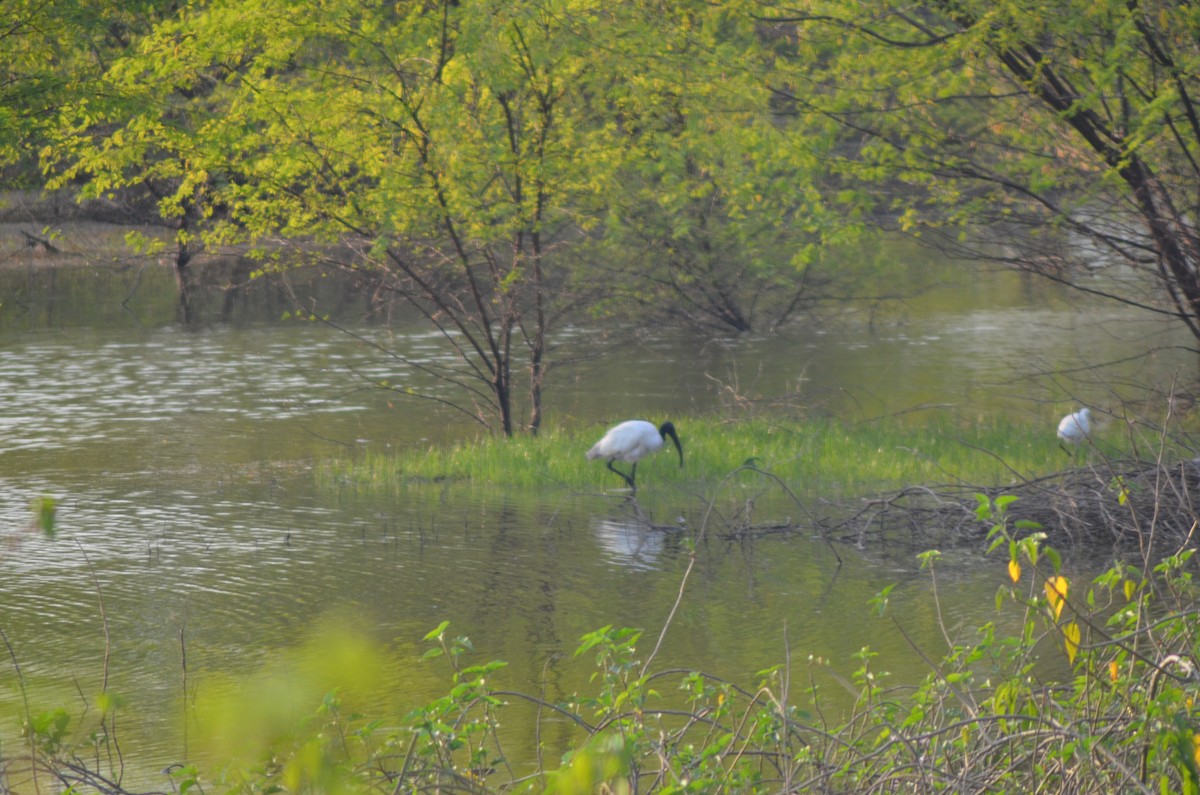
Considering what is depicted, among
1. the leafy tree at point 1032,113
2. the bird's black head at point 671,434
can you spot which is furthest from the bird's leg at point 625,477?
the leafy tree at point 1032,113

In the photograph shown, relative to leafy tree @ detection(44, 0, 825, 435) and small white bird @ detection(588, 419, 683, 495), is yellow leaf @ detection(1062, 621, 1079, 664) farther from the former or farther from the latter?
leafy tree @ detection(44, 0, 825, 435)

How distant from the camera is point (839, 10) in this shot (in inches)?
519

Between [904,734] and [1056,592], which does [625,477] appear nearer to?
[904,734]

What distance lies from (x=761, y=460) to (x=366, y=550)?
4.38 metres

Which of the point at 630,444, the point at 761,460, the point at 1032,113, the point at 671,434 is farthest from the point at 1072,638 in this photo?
the point at 671,434

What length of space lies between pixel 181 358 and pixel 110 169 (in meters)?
10.7

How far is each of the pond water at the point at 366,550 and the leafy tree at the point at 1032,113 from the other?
46.8 inches

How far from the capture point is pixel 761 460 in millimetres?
14688

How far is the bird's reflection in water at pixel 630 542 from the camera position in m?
11.6

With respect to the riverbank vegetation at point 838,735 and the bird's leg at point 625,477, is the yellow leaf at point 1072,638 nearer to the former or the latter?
the riverbank vegetation at point 838,735

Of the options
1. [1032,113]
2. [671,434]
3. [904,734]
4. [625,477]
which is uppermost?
[1032,113]

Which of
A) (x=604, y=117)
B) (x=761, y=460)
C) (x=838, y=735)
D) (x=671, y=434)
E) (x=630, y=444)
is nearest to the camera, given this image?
(x=838, y=735)

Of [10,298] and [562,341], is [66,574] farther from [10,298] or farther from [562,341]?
[10,298]

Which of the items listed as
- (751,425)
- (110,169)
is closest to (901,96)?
(751,425)
